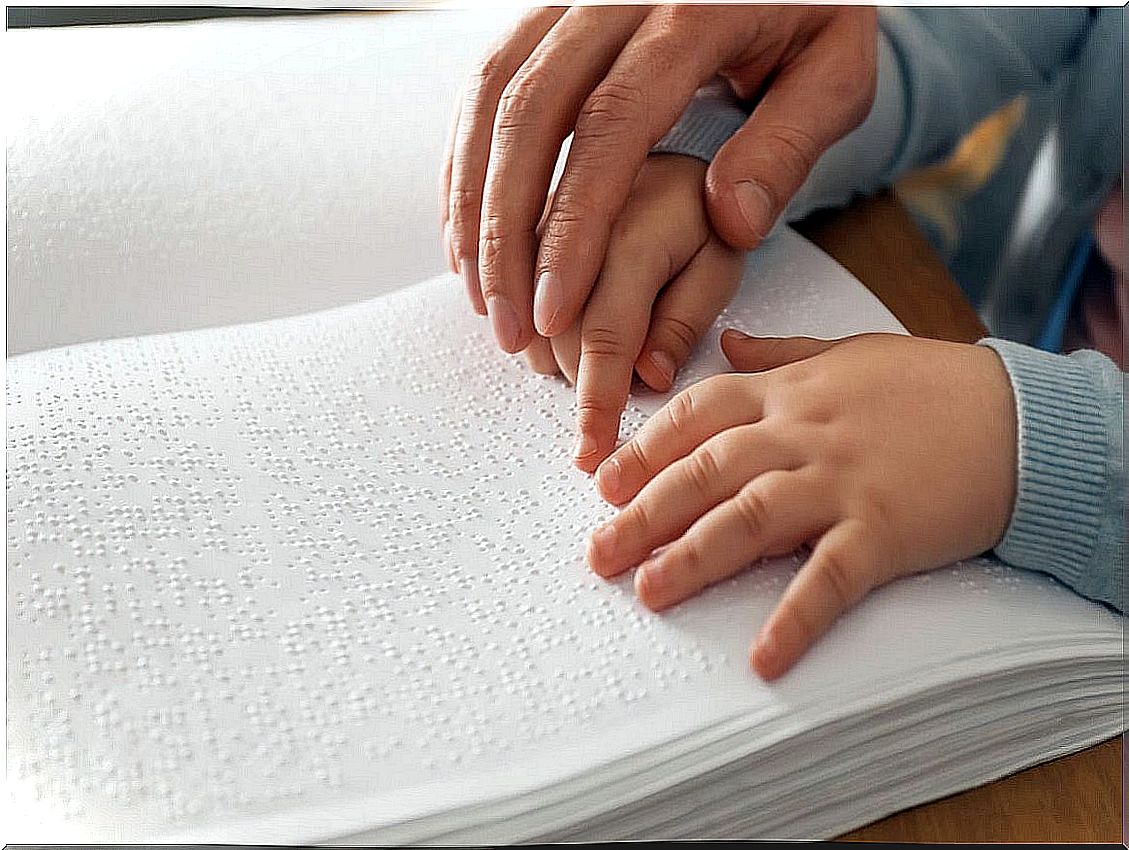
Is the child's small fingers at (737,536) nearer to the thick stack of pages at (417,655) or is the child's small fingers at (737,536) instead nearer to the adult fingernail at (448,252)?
the thick stack of pages at (417,655)

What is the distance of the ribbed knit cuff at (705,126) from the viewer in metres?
0.50

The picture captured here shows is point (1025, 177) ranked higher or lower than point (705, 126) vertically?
lower

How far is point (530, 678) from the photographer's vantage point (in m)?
0.33

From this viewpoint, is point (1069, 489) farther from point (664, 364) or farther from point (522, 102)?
point (522, 102)

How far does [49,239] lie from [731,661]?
376 mm

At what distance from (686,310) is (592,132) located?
8 centimetres

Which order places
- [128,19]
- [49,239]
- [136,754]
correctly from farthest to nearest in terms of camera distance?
[128,19], [49,239], [136,754]

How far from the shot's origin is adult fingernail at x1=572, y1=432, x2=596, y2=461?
407 millimetres

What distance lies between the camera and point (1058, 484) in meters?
0.37

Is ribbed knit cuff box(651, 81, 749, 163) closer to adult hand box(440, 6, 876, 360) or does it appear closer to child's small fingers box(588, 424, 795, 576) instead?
adult hand box(440, 6, 876, 360)

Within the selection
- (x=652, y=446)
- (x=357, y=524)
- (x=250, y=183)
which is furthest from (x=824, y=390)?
(x=250, y=183)

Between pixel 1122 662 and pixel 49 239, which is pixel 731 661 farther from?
pixel 49 239

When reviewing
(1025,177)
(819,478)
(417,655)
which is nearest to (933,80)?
(1025,177)

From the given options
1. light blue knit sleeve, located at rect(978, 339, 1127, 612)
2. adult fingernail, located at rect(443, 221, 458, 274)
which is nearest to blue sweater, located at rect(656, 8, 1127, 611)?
light blue knit sleeve, located at rect(978, 339, 1127, 612)
